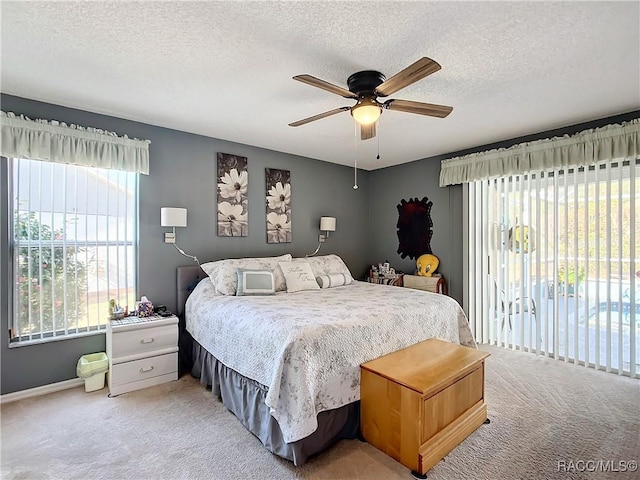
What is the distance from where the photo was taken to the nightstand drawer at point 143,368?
2682 mm

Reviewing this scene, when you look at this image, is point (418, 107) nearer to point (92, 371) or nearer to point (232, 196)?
point (232, 196)

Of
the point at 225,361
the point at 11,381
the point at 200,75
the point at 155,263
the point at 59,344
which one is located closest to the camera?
the point at 200,75

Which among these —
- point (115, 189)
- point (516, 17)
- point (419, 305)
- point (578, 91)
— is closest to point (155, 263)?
point (115, 189)

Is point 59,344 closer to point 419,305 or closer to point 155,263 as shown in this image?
point 155,263

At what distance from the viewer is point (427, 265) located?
4465 millimetres

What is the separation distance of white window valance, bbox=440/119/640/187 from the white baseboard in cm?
460

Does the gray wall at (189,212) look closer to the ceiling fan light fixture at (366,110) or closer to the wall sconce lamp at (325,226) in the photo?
the wall sconce lamp at (325,226)

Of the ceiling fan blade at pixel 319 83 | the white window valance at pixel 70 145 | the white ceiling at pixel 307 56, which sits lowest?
the white window valance at pixel 70 145

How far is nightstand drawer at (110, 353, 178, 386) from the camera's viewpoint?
2.68 meters

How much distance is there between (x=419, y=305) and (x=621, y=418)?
156 centimetres

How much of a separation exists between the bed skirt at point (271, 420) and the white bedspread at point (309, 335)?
0.09 metres

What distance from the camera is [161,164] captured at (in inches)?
133

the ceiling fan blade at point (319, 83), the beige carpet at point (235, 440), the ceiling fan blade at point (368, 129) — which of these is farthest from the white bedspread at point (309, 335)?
the ceiling fan blade at point (319, 83)

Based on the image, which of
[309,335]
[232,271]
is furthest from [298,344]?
[232,271]
